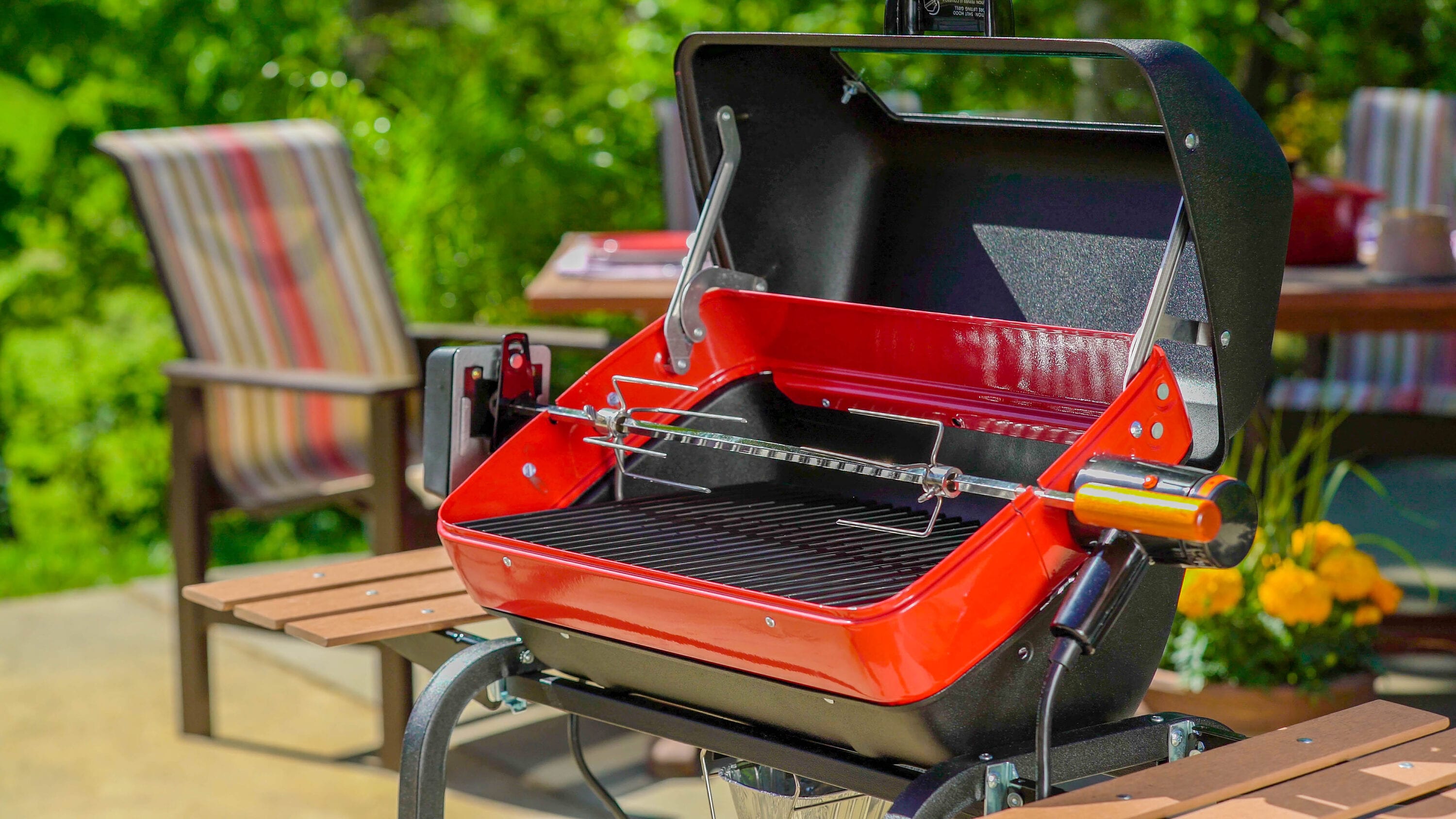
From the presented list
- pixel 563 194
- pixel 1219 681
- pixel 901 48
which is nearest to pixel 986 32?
pixel 901 48

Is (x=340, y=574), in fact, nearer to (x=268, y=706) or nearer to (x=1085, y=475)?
(x=1085, y=475)

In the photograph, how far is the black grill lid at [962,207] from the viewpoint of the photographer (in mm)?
1271

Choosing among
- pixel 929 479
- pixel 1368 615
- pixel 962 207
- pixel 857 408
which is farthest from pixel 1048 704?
pixel 1368 615

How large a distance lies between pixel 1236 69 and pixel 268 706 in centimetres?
410

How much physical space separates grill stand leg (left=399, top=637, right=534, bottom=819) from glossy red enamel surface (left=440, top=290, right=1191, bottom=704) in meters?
0.09

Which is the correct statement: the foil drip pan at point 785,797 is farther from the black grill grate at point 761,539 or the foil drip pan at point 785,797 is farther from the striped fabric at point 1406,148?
the striped fabric at point 1406,148

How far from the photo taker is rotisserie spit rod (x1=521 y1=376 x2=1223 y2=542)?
42.6 inches

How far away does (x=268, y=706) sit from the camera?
319 cm

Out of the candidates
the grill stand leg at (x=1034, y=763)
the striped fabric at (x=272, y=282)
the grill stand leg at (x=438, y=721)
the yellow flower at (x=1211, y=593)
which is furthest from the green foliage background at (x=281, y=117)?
the grill stand leg at (x=1034, y=763)

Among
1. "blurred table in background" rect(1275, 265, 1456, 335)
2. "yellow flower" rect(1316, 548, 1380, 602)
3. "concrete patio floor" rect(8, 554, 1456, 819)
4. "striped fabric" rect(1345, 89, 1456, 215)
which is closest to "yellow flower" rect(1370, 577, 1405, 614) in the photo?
"yellow flower" rect(1316, 548, 1380, 602)

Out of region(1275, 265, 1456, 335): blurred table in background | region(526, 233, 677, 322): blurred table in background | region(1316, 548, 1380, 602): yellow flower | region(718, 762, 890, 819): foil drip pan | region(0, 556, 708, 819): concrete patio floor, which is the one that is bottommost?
region(0, 556, 708, 819): concrete patio floor

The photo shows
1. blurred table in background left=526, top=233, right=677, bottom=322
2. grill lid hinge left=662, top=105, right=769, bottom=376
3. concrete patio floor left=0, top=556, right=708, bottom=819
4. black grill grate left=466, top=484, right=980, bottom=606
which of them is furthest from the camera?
blurred table in background left=526, top=233, right=677, bottom=322

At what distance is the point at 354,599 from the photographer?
5.59 ft

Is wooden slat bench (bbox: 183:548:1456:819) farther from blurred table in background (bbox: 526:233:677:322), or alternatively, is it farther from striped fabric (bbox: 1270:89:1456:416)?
striped fabric (bbox: 1270:89:1456:416)
